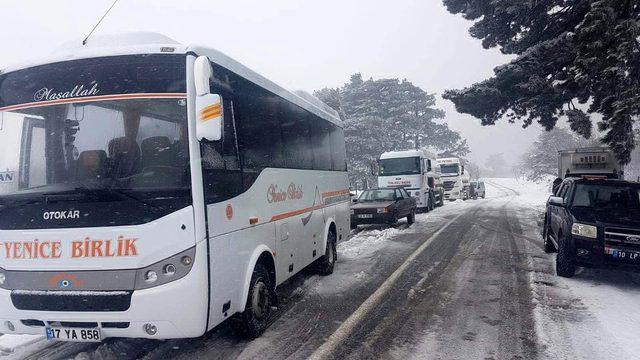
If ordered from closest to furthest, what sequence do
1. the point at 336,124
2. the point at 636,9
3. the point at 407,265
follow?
the point at 407,265 < the point at 336,124 < the point at 636,9

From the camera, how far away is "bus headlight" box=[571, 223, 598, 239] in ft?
23.2

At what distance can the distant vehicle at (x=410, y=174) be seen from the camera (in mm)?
21891

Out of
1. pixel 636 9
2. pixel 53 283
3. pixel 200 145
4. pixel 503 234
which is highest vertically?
pixel 636 9

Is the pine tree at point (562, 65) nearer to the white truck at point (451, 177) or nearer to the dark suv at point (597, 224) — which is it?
the dark suv at point (597, 224)

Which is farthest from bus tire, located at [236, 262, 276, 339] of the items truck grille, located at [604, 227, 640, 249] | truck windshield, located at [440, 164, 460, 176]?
truck windshield, located at [440, 164, 460, 176]

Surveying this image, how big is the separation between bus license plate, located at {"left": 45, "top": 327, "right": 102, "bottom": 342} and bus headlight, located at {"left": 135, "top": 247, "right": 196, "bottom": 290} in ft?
2.09

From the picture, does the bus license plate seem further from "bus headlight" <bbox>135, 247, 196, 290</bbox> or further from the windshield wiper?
the windshield wiper

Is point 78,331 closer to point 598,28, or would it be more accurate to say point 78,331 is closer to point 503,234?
point 598,28

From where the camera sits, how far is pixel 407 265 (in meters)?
8.98

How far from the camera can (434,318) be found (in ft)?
18.6

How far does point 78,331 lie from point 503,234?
13.2 metres

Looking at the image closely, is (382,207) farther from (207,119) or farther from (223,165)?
(207,119)

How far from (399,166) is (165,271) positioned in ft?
64.7

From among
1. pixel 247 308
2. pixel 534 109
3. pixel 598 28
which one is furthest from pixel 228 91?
pixel 534 109
